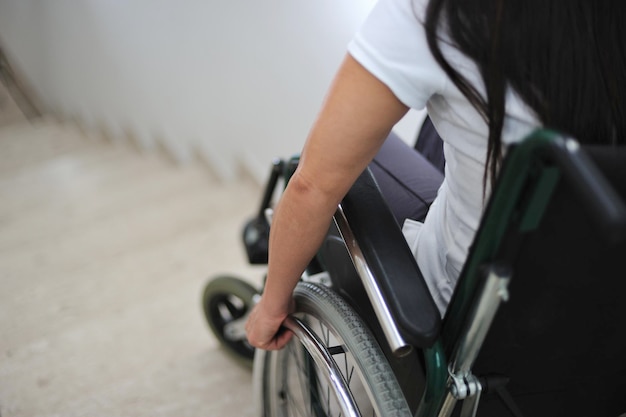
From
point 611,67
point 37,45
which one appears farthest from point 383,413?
point 37,45

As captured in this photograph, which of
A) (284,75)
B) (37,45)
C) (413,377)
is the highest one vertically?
(413,377)

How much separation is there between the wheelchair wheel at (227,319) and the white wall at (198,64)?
61 centimetres

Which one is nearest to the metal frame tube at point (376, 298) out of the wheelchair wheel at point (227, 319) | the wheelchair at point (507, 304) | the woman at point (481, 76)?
the wheelchair at point (507, 304)

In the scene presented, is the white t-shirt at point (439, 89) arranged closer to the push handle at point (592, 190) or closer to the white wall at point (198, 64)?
the push handle at point (592, 190)

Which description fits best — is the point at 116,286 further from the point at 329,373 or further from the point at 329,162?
the point at 329,162

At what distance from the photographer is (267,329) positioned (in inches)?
31.5

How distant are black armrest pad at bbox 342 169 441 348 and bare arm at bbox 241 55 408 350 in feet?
0.16

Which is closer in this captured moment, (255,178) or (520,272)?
(520,272)

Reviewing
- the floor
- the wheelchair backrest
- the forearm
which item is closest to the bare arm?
the forearm

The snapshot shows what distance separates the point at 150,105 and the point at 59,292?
1537 millimetres

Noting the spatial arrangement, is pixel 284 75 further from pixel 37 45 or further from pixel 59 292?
pixel 37 45

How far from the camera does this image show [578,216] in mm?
478

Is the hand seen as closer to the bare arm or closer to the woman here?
the bare arm

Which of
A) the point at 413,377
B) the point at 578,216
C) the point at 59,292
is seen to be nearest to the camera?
the point at 578,216
